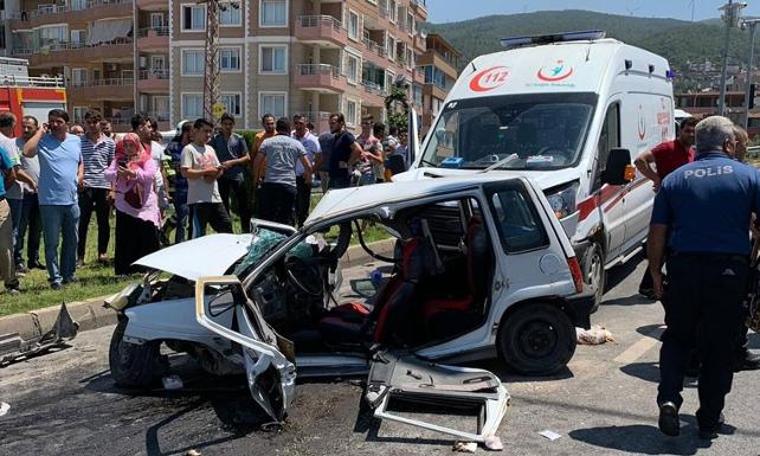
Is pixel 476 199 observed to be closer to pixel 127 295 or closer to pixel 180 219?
pixel 127 295

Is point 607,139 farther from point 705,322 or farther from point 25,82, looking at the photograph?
point 25,82

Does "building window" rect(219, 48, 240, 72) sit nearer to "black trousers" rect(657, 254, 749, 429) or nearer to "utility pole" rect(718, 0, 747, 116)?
"utility pole" rect(718, 0, 747, 116)

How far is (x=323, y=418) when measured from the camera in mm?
4680

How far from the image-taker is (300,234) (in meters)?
5.12

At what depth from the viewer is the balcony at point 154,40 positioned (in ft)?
168

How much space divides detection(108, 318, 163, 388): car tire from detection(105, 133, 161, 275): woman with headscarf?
3.32 meters

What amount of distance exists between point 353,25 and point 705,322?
5165cm

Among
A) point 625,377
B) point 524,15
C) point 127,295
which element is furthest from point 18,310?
point 524,15

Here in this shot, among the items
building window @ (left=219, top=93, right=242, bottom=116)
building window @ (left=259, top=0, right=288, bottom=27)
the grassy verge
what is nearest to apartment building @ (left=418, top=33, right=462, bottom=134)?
building window @ (left=259, top=0, right=288, bottom=27)

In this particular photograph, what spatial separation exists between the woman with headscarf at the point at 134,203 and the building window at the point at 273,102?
133 feet

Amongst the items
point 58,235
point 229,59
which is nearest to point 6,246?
point 58,235

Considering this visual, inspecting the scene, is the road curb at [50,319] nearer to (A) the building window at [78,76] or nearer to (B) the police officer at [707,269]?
(B) the police officer at [707,269]

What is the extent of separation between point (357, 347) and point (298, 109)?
45.1 metres

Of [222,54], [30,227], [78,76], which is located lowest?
[30,227]
